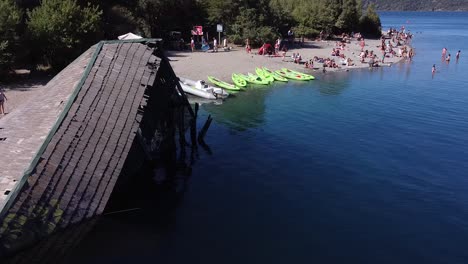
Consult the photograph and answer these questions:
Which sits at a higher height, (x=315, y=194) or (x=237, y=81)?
(x=237, y=81)

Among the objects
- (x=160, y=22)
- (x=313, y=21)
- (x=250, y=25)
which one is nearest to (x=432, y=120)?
(x=250, y=25)

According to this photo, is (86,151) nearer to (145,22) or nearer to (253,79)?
(253,79)

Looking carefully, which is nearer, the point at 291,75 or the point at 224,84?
the point at 224,84

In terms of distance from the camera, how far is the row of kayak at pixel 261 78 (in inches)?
1505

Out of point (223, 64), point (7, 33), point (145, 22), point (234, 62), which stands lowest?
point (223, 64)

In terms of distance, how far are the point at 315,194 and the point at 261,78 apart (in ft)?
82.0

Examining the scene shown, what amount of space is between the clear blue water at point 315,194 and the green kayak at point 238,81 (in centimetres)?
474

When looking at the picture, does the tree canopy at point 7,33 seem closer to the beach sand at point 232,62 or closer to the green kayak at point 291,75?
the beach sand at point 232,62

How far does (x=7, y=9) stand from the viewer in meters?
29.7

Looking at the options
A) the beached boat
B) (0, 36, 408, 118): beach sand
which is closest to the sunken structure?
(0, 36, 408, 118): beach sand

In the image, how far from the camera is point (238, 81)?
130 ft

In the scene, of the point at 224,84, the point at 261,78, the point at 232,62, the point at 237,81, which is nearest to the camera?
the point at 224,84

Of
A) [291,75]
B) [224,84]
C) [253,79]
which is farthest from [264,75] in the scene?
[224,84]

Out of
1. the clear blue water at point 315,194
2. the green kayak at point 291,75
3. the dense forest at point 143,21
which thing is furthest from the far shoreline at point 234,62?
the clear blue water at point 315,194
